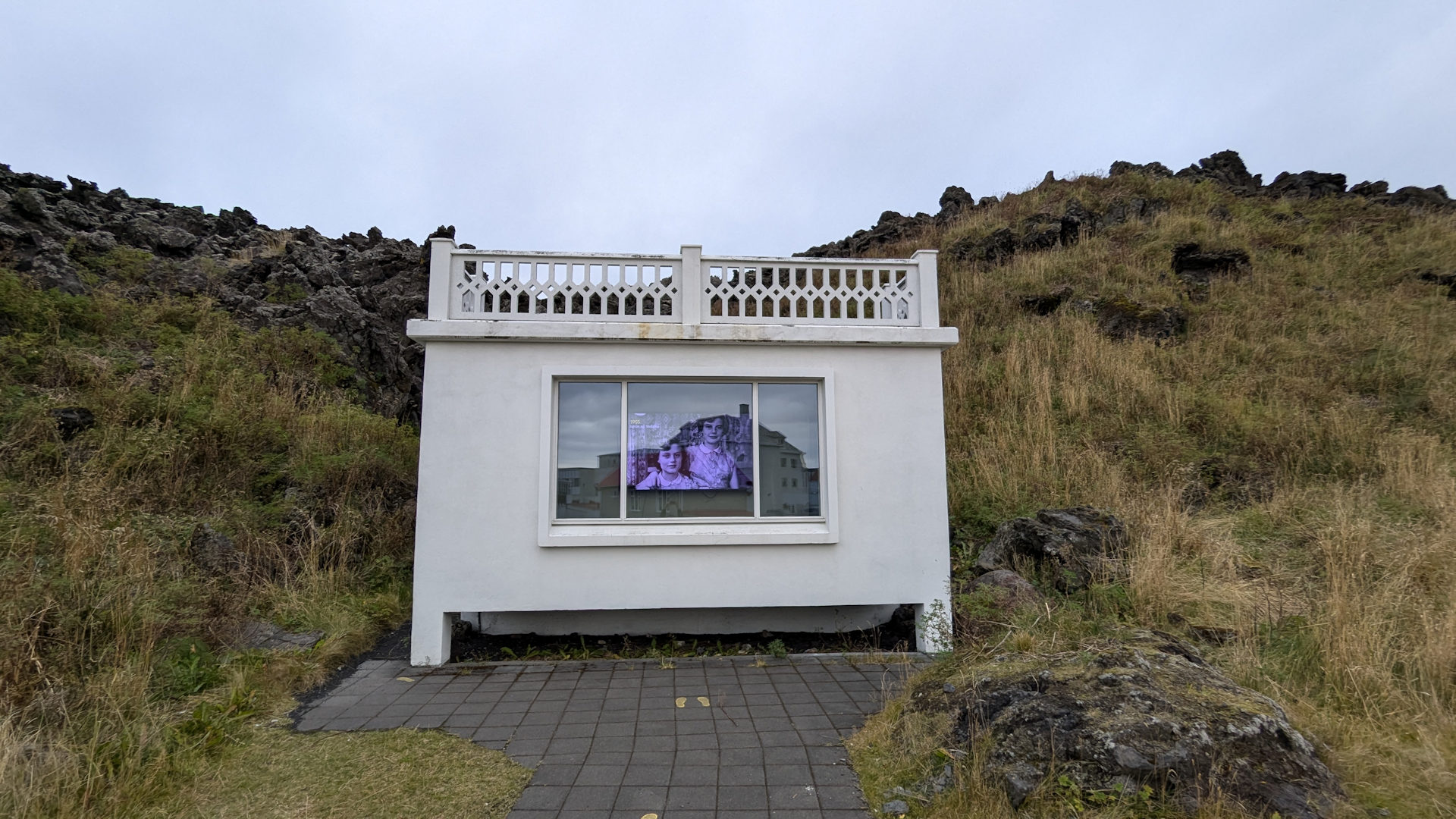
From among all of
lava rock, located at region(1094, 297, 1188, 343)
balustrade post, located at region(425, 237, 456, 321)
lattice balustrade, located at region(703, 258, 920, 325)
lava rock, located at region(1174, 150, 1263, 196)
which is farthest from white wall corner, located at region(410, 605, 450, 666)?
lava rock, located at region(1174, 150, 1263, 196)

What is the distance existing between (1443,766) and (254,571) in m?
8.49

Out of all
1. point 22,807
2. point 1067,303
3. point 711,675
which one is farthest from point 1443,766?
point 1067,303

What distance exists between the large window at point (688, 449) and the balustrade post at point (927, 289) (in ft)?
3.99

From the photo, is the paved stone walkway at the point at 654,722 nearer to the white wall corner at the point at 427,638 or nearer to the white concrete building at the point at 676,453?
the white wall corner at the point at 427,638

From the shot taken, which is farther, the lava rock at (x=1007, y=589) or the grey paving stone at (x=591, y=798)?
the lava rock at (x=1007, y=589)

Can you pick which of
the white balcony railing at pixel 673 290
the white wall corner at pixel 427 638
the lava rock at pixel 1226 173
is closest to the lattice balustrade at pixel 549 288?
the white balcony railing at pixel 673 290

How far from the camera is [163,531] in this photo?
598 centimetres

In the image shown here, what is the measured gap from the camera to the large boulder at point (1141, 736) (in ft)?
9.71

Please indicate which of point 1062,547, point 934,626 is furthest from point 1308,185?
point 934,626

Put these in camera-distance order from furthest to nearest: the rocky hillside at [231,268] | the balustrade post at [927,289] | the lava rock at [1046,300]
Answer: the lava rock at [1046,300] < the rocky hillside at [231,268] < the balustrade post at [927,289]

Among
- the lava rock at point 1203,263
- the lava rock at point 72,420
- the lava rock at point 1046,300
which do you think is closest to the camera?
the lava rock at point 72,420

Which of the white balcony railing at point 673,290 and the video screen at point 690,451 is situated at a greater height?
the white balcony railing at point 673,290

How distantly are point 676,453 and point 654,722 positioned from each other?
2397 millimetres

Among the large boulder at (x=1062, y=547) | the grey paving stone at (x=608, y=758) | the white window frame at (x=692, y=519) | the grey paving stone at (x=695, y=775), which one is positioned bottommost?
the grey paving stone at (x=608, y=758)
